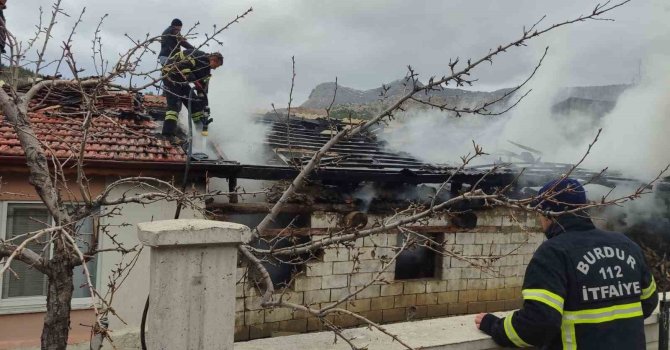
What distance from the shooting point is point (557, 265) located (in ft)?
7.95

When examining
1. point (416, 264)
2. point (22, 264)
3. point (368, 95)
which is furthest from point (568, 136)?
point (368, 95)

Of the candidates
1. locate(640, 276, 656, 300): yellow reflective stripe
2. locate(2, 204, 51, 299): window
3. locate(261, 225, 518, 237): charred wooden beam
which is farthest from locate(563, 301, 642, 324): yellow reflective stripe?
locate(2, 204, 51, 299): window

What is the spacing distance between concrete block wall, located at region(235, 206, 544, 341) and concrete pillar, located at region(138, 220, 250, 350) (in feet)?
14.7

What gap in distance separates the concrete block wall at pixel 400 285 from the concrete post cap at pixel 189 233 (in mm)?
4521

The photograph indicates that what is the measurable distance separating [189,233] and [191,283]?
23cm

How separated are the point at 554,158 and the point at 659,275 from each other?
3.41 meters

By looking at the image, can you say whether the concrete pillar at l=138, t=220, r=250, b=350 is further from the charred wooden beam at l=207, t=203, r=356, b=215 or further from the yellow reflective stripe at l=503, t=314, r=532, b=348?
the charred wooden beam at l=207, t=203, r=356, b=215

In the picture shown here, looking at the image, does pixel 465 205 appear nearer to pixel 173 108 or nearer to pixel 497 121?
pixel 173 108

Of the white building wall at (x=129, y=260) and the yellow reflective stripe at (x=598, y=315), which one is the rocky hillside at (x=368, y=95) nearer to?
the white building wall at (x=129, y=260)

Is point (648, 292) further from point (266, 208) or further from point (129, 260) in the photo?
point (129, 260)

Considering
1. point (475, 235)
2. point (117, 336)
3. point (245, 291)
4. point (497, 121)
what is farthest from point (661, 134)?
point (117, 336)

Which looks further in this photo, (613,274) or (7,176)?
(7,176)

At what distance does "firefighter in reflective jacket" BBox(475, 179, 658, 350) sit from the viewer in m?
2.37

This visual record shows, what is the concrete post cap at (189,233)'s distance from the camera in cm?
193
